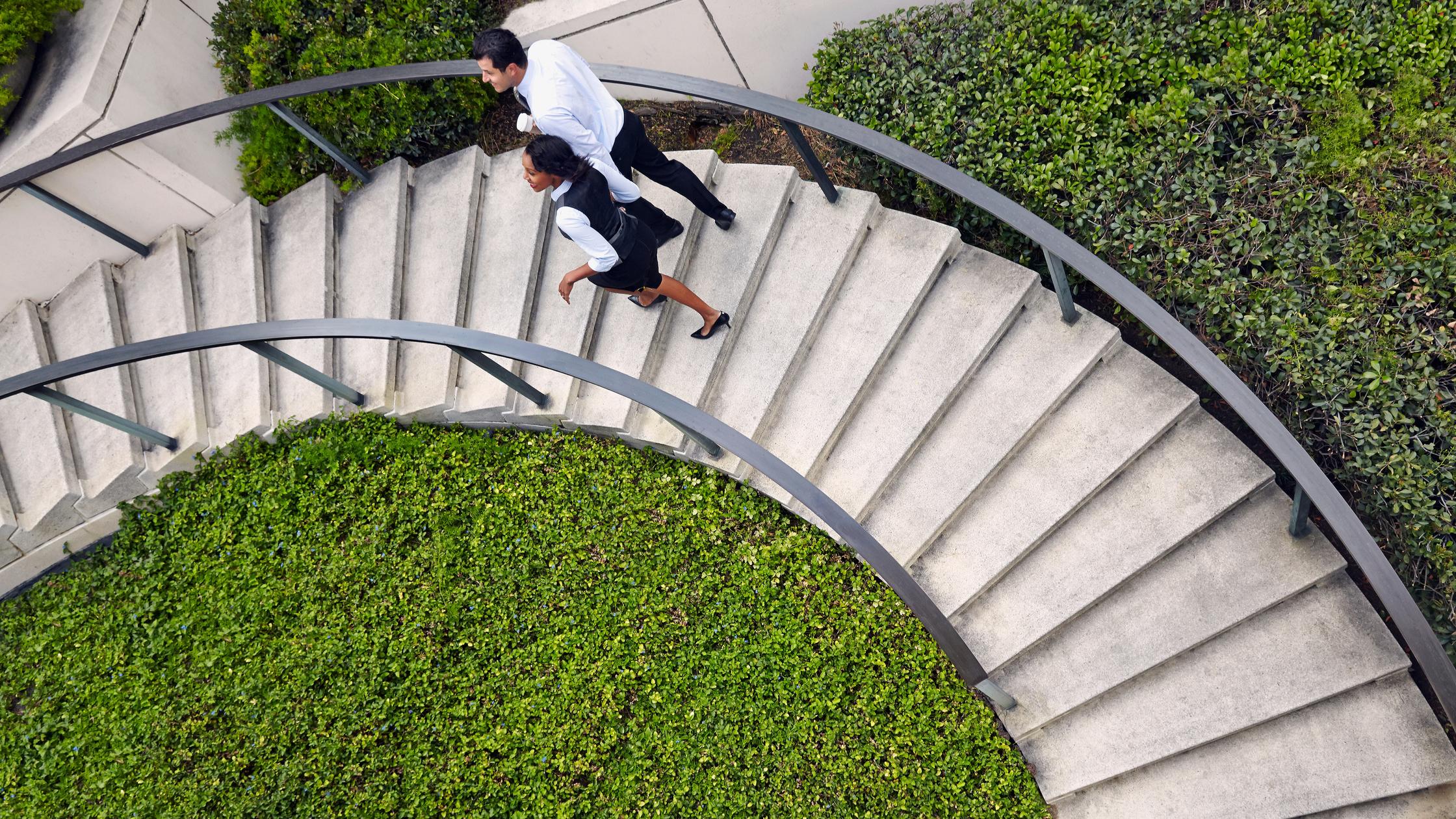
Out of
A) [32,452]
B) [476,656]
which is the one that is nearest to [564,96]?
[476,656]

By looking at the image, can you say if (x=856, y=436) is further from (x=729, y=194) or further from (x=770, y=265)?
(x=729, y=194)

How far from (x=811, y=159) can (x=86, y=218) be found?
16.8 ft

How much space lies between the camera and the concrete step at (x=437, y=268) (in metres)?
5.52

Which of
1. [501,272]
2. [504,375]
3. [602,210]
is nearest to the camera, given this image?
[602,210]

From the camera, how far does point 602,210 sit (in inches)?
164

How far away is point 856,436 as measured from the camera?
16.2ft

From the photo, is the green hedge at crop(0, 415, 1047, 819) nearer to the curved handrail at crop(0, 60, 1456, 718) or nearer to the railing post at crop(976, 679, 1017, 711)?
the railing post at crop(976, 679, 1017, 711)

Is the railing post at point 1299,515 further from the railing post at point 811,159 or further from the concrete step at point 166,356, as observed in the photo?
the concrete step at point 166,356

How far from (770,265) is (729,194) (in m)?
0.57

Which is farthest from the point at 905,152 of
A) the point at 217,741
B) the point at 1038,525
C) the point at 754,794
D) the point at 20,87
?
the point at 20,87

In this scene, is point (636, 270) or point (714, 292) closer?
point (636, 270)

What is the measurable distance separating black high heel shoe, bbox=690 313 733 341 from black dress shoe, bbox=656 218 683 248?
600 mm

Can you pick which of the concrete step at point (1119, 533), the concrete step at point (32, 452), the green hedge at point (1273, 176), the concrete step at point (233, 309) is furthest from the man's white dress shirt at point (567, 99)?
the concrete step at point (32, 452)

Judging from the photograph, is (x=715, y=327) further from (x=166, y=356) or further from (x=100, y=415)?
(x=166, y=356)
